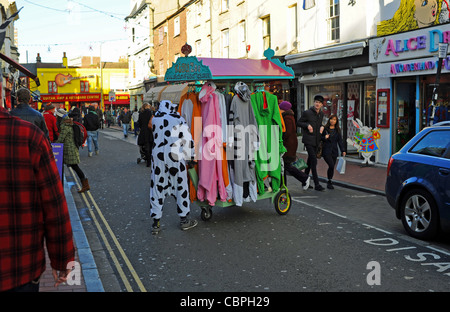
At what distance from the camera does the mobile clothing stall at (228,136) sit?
707 cm

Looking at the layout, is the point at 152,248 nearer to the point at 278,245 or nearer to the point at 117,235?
the point at 117,235

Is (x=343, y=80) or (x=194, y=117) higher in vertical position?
(x=343, y=80)

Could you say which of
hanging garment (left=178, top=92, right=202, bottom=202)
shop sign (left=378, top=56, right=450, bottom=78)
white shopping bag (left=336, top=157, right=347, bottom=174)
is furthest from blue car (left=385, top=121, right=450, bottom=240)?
shop sign (left=378, top=56, right=450, bottom=78)

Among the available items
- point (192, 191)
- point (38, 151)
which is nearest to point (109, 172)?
point (192, 191)

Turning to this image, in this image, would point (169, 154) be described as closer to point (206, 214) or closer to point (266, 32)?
point (206, 214)

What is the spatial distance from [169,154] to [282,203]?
2.30 m

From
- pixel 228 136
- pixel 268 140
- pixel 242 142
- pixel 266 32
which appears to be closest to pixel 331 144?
pixel 268 140

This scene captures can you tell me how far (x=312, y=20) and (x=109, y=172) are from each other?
9.35 m

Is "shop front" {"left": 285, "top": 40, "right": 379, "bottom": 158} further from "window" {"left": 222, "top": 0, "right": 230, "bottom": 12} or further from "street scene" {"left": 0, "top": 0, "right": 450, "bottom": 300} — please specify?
"window" {"left": 222, "top": 0, "right": 230, "bottom": 12}

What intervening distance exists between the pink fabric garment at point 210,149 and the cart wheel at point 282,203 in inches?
42.0

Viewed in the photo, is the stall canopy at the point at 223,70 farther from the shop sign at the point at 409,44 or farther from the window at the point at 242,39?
the window at the point at 242,39

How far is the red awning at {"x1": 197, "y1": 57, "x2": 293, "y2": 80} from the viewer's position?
7.43m

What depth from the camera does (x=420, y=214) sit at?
6273 millimetres

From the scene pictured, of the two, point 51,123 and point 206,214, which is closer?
point 206,214
